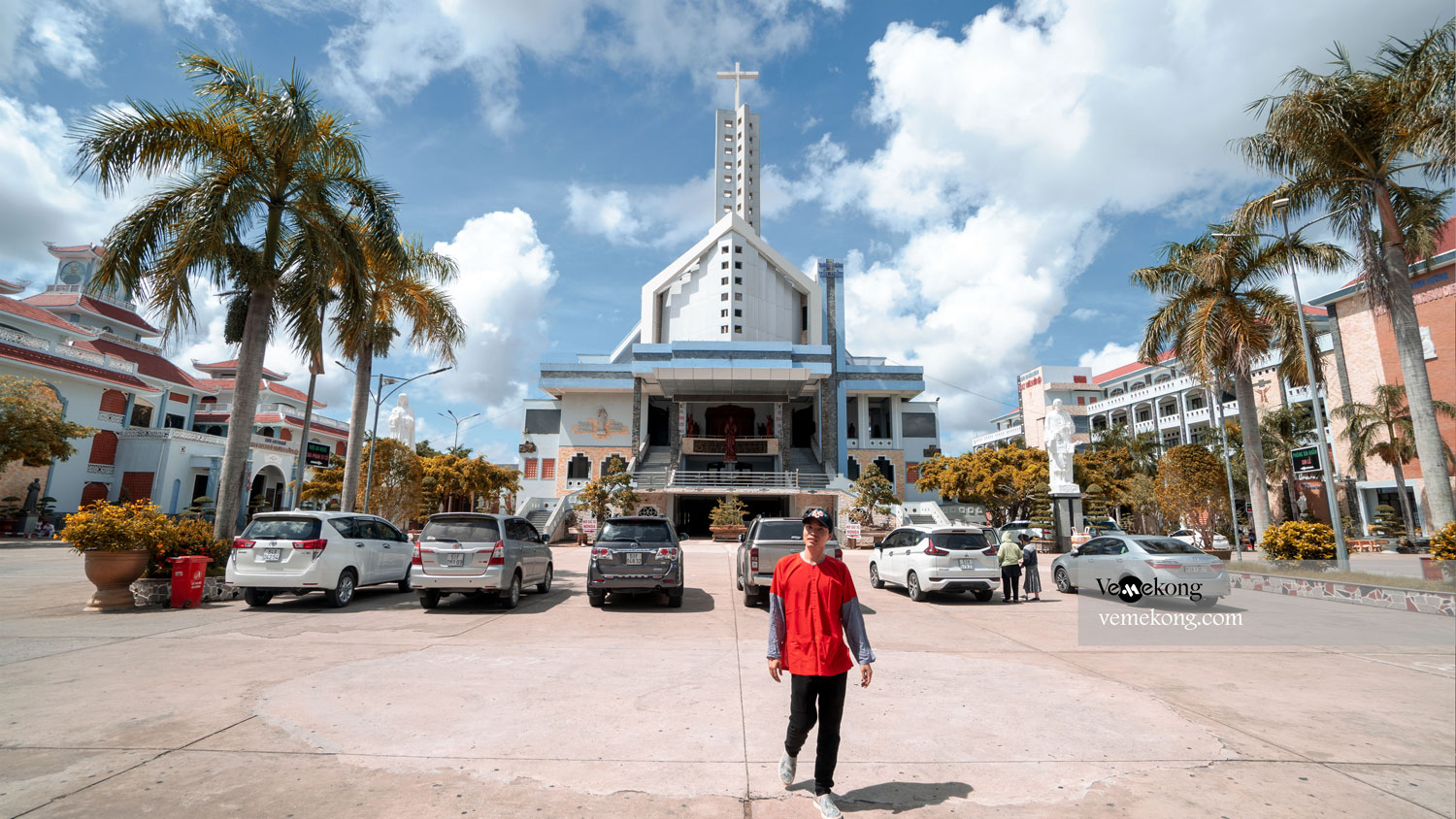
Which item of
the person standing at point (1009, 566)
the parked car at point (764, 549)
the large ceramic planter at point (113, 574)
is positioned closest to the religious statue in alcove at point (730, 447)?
the person standing at point (1009, 566)

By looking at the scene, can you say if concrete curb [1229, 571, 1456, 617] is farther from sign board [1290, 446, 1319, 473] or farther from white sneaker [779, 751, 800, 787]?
sign board [1290, 446, 1319, 473]

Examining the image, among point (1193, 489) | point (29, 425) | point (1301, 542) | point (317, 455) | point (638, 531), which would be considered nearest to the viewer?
point (638, 531)

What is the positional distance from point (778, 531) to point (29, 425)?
32123 mm

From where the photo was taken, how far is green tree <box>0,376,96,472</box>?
87.0 feet

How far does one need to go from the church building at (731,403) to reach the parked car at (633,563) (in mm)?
30544

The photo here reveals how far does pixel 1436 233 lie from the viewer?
15094mm

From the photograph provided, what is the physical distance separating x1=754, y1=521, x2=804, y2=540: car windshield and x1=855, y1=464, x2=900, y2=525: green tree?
24950 mm

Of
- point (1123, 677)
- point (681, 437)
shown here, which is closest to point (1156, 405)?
point (681, 437)

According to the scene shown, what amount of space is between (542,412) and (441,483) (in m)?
21.5

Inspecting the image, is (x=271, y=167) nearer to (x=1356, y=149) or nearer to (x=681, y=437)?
(x=1356, y=149)

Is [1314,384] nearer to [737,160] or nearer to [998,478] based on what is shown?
[998,478]

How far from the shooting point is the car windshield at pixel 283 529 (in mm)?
11156

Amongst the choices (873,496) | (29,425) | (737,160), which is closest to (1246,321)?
(873,496)

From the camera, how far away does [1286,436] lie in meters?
39.5
